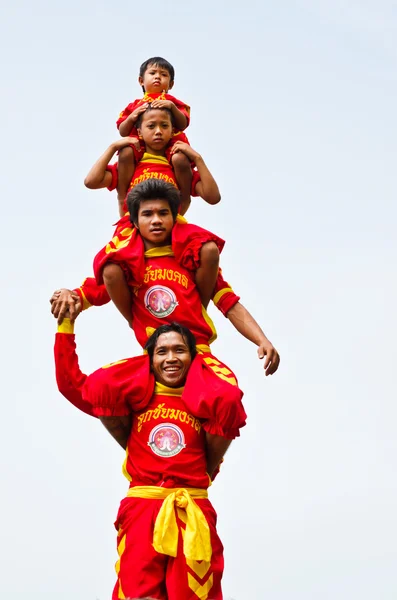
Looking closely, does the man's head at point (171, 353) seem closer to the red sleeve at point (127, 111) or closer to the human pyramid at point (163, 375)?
the human pyramid at point (163, 375)

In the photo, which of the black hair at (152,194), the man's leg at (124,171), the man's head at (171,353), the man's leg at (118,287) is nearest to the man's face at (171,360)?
the man's head at (171,353)

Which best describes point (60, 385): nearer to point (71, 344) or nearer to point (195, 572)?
point (71, 344)

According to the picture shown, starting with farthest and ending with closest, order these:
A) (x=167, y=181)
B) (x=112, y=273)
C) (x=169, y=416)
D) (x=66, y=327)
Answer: (x=167, y=181)
(x=66, y=327)
(x=112, y=273)
(x=169, y=416)

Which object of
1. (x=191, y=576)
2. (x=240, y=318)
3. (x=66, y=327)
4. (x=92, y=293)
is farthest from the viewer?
(x=240, y=318)

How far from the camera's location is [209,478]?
701 centimetres

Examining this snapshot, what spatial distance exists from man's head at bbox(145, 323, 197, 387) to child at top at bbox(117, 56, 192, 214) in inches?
55.4

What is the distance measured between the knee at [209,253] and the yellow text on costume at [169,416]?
3.33ft

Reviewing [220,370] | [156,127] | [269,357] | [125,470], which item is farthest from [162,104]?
[125,470]

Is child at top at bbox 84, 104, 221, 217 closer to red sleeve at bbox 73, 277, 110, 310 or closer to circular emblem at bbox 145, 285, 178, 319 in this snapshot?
red sleeve at bbox 73, 277, 110, 310

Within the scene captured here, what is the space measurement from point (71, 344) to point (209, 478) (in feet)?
4.00

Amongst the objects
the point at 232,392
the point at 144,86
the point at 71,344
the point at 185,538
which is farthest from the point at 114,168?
the point at 185,538

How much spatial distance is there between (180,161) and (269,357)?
158 centimetres

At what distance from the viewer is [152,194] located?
753cm

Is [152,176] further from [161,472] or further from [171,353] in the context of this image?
[161,472]
